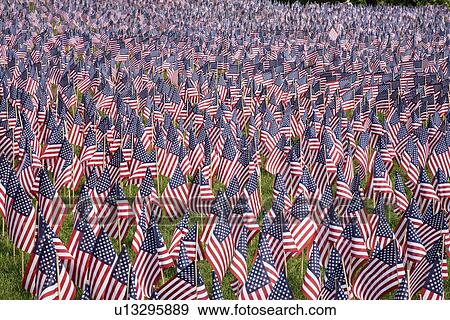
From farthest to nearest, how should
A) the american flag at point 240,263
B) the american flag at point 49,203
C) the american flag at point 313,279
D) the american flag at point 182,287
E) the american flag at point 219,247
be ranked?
1. the american flag at point 49,203
2. the american flag at point 219,247
3. the american flag at point 240,263
4. the american flag at point 313,279
5. the american flag at point 182,287

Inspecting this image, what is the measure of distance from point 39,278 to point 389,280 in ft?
14.4

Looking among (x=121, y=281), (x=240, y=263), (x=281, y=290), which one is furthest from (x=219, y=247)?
(x=281, y=290)

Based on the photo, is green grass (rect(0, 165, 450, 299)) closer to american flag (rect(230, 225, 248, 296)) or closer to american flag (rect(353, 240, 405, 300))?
american flag (rect(230, 225, 248, 296))

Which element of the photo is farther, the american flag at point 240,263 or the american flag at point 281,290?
the american flag at point 240,263

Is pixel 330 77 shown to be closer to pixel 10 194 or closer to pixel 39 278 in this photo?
pixel 10 194

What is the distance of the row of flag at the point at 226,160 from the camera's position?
11242mm

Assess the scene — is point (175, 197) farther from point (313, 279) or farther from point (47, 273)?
point (47, 273)

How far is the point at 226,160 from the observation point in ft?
54.2

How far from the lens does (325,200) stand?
13.7 m

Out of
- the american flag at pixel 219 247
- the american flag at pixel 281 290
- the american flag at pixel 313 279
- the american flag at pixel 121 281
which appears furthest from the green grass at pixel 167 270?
the american flag at pixel 281 290

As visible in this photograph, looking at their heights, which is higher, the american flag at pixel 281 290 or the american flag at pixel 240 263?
the american flag at pixel 240 263

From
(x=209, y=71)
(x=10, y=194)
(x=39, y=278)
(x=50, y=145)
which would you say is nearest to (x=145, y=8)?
(x=209, y=71)

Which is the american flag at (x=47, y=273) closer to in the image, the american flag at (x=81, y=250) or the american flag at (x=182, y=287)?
the american flag at (x=81, y=250)

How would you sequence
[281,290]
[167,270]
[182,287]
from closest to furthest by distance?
[281,290], [182,287], [167,270]
